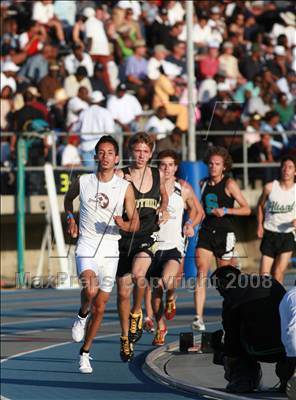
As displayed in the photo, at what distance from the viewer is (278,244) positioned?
686 inches

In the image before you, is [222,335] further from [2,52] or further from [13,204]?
[2,52]

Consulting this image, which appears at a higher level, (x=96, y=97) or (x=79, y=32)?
(x=79, y=32)

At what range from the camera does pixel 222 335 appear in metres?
12.1

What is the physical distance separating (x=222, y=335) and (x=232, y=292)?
427 mm

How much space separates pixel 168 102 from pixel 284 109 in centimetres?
246

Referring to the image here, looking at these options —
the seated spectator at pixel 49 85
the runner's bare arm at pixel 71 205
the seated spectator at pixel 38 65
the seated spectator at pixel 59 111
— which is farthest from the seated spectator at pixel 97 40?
the runner's bare arm at pixel 71 205

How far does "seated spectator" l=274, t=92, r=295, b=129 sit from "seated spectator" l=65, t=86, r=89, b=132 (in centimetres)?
395

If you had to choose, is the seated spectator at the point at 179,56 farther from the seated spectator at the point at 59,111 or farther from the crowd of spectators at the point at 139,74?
the seated spectator at the point at 59,111

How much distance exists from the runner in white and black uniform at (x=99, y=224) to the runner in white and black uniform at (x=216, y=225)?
3427mm

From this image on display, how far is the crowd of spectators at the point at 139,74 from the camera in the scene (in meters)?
25.5

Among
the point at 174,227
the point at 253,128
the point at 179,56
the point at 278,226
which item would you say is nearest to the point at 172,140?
the point at 253,128

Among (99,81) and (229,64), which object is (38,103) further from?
(229,64)

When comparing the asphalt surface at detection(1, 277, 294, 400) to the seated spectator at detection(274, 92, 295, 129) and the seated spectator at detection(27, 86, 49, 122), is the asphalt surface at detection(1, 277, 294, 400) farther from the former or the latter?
the seated spectator at detection(274, 92, 295, 129)

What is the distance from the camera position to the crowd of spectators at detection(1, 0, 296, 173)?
25469mm
